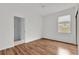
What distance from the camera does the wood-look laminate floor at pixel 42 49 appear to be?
2.17 meters

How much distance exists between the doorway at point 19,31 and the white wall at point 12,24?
2.9 inches

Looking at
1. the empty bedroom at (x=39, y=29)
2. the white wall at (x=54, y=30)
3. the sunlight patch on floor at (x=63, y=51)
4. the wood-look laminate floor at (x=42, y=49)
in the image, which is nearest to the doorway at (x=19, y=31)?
the empty bedroom at (x=39, y=29)

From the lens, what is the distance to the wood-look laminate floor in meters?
2.17

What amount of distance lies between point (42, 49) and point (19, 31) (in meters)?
0.74

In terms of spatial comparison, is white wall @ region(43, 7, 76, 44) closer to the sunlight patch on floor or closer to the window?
the window

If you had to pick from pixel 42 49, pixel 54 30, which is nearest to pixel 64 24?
pixel 54 30

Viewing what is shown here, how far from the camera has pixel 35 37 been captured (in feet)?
7.76

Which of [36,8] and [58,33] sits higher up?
[36,8]

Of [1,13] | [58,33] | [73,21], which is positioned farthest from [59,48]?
[1,13]

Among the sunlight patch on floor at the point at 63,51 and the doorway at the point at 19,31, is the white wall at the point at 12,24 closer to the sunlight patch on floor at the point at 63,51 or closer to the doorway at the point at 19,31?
the doorway at the point at 19,31

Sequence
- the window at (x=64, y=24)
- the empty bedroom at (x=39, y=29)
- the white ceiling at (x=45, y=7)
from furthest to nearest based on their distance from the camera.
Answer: the window at (x=64, y=24) < the empty bedroom at (x=39, y=29) < the white ceiling at (x=45, y=7)

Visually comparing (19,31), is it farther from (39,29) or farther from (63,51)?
(63,51)
